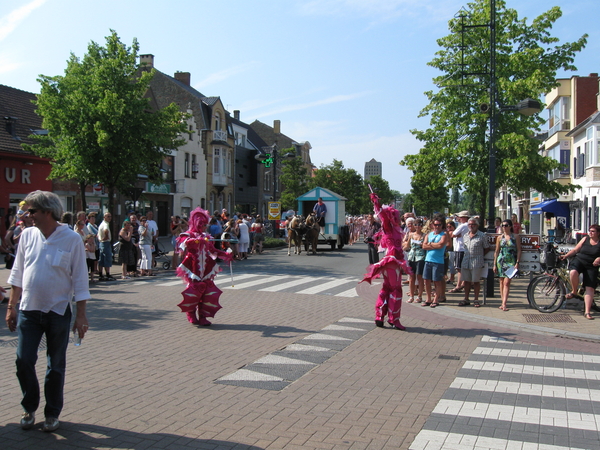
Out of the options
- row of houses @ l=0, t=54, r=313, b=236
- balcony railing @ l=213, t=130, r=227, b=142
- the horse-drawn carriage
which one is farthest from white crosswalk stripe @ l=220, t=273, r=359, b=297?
balcony railing @ l=213, t=130, r=227, b=142

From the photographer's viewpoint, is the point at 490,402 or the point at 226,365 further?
the point at 226,365

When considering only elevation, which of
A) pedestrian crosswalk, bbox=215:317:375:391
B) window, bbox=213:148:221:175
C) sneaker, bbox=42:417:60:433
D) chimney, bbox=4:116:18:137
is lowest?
pedestrian crosswalk, bbox=215:317:375:391

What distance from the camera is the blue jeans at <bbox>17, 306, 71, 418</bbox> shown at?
4297mm

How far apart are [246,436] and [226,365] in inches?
86.1

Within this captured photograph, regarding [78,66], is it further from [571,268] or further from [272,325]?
[571,268]

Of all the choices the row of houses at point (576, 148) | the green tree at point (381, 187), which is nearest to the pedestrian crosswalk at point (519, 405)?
the row of houses at point (576, 148)

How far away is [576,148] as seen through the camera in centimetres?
3456

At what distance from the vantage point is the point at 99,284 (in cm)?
1415

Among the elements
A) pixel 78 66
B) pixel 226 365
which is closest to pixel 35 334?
pixel 226 365

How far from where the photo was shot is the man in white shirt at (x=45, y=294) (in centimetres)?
429

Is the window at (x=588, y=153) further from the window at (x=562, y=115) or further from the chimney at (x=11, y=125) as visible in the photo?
the chimney at (x=11, y=125)

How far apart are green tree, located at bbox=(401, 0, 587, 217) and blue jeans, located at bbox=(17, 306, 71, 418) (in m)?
16.0

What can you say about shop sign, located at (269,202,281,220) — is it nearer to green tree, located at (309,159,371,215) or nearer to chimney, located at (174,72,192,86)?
chimney, located at (174,72,192,86)

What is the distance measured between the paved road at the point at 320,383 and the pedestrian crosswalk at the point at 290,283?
3.07 m
